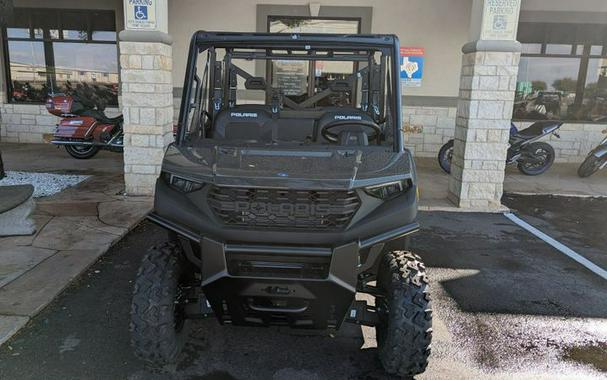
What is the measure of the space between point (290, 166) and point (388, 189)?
55cm

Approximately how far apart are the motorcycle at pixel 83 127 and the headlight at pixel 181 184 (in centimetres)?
633

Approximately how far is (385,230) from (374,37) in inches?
55.7

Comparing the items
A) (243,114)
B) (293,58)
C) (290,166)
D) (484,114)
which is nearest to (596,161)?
(484,114)

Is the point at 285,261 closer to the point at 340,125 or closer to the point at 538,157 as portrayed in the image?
the point at 340,125

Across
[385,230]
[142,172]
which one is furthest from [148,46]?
[385,230]

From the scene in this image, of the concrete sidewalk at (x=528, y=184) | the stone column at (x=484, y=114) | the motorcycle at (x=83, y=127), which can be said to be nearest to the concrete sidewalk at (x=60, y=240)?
the motorcycle at (x=83, y=127)

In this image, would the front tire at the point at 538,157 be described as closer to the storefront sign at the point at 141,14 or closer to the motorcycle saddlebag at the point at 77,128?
the storefront sign at the point at 141,14

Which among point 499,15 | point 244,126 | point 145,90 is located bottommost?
point 244,126

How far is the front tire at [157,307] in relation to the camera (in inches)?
110

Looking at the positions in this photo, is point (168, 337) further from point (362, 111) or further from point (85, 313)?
point (362, 111)

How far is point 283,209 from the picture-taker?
2641 mm

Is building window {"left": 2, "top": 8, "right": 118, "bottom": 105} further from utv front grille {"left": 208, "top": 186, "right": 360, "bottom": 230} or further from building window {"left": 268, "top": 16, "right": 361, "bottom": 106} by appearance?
utv front grille {"left": 208, "top": 186, "right": 360, "bottom": 230}

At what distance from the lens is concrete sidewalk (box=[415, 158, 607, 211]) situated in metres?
7.47

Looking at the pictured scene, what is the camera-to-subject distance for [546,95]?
34.9 feet
